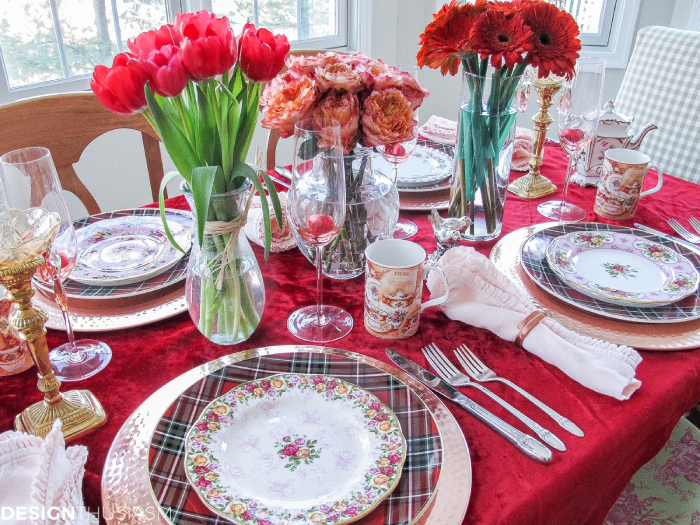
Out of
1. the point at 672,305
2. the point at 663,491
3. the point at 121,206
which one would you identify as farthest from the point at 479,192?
the point at 121,206

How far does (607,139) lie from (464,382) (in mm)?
769

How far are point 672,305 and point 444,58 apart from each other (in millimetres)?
499

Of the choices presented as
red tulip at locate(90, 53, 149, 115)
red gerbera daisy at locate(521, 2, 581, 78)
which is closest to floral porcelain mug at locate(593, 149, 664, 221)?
red gerbera daisy at locate(521, 2, 581, 78)

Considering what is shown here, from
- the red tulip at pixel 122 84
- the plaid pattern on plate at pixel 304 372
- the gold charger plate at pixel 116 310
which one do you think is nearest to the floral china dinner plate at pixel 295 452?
the plaid pattern on plate at pixel 304 372

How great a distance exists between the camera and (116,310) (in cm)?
82

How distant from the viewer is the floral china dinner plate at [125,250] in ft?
2.82

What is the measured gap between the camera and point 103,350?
75 centimetres

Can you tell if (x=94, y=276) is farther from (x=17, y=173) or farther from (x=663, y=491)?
(x=663, y=491)

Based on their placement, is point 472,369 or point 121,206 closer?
point 472,369

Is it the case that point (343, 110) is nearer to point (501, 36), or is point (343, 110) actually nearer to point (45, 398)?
point (501, 36)

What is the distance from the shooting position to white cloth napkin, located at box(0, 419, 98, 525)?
50cm

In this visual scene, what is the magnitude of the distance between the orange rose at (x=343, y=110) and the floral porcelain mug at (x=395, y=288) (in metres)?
0.16

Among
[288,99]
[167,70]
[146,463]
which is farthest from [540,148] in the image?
[146,463]

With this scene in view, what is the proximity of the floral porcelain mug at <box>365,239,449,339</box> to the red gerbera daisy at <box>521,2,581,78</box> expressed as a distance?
1.16 feet
